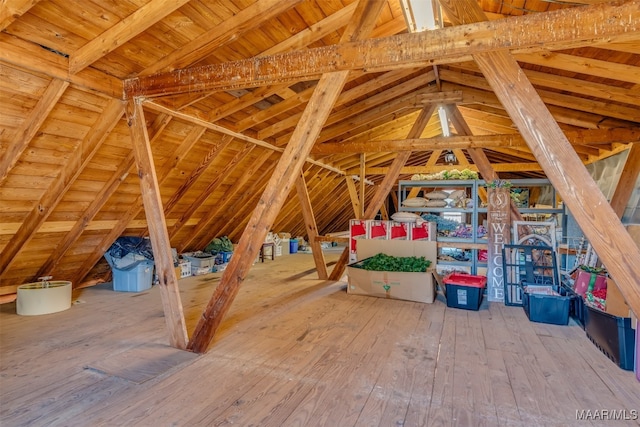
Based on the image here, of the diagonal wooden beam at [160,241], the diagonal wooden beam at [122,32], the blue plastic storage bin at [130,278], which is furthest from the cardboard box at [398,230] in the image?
the diagonal wooden beam at [122,32]

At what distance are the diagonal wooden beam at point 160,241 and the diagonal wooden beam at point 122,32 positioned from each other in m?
0.66

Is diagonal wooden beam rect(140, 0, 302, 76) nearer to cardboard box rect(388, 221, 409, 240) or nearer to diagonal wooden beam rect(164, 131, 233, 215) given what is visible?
diagonal wooden beam rect(164, 131, 233, 215)

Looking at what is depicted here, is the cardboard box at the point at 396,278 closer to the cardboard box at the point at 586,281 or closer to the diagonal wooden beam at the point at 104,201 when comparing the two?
the cardboard box at the point at 586,281

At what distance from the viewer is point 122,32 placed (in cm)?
240

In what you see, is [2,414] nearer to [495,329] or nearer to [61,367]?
[61,367]

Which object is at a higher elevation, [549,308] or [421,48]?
[421,48]

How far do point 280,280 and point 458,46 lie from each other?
182 inches

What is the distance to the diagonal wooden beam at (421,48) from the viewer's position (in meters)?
1.88

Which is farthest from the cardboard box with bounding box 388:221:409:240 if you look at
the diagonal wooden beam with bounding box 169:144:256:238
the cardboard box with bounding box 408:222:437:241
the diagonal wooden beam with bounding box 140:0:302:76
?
the diagonal wooden beam with bounding box 140:0:302:76

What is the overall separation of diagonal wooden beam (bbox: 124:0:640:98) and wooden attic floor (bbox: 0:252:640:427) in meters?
2.20

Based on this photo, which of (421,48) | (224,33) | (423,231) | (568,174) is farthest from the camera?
(423,231)

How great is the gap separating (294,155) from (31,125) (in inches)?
86.8

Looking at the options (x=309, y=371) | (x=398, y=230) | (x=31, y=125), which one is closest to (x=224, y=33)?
(x=31, y=125)

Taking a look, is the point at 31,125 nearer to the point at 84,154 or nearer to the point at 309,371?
the point at 84,154
